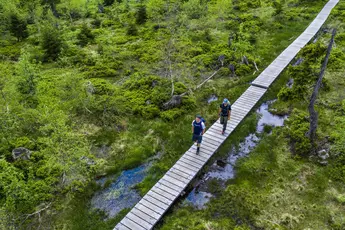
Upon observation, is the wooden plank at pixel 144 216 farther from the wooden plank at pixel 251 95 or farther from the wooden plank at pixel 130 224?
Result: the wooden plank at pixel 251 95

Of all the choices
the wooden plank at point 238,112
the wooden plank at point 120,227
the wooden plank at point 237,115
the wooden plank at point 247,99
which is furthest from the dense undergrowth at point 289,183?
the wooden plank at point 247,99

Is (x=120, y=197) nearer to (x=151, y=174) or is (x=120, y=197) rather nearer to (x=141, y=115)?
(x=151, y=174)

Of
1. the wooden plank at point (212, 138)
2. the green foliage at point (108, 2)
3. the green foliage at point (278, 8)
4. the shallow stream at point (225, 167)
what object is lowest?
the shallow stream at point (225, 167)

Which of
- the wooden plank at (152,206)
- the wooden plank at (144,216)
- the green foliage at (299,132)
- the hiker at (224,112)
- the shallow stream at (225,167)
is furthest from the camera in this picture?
the hiker at (224,112)

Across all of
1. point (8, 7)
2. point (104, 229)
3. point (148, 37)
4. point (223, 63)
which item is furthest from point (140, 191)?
point (8, 7)

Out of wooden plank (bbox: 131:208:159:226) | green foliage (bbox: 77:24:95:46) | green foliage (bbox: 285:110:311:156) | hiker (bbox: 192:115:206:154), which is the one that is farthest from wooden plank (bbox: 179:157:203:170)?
green foliage (bbox: 77:24:95:46)

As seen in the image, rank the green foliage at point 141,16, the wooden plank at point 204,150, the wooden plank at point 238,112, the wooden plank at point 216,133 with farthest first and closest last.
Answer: the green foliage at point 141,16
the wooden plank at point 238,112
the wooden plank at point 216,133
the wooden plank at point 204,150

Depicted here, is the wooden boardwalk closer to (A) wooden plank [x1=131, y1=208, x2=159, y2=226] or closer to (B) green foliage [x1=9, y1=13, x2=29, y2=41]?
(A) wooden plank [x1=131, y1=208, x2=159, y2=226]

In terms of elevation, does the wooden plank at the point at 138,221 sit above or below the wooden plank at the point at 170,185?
below
